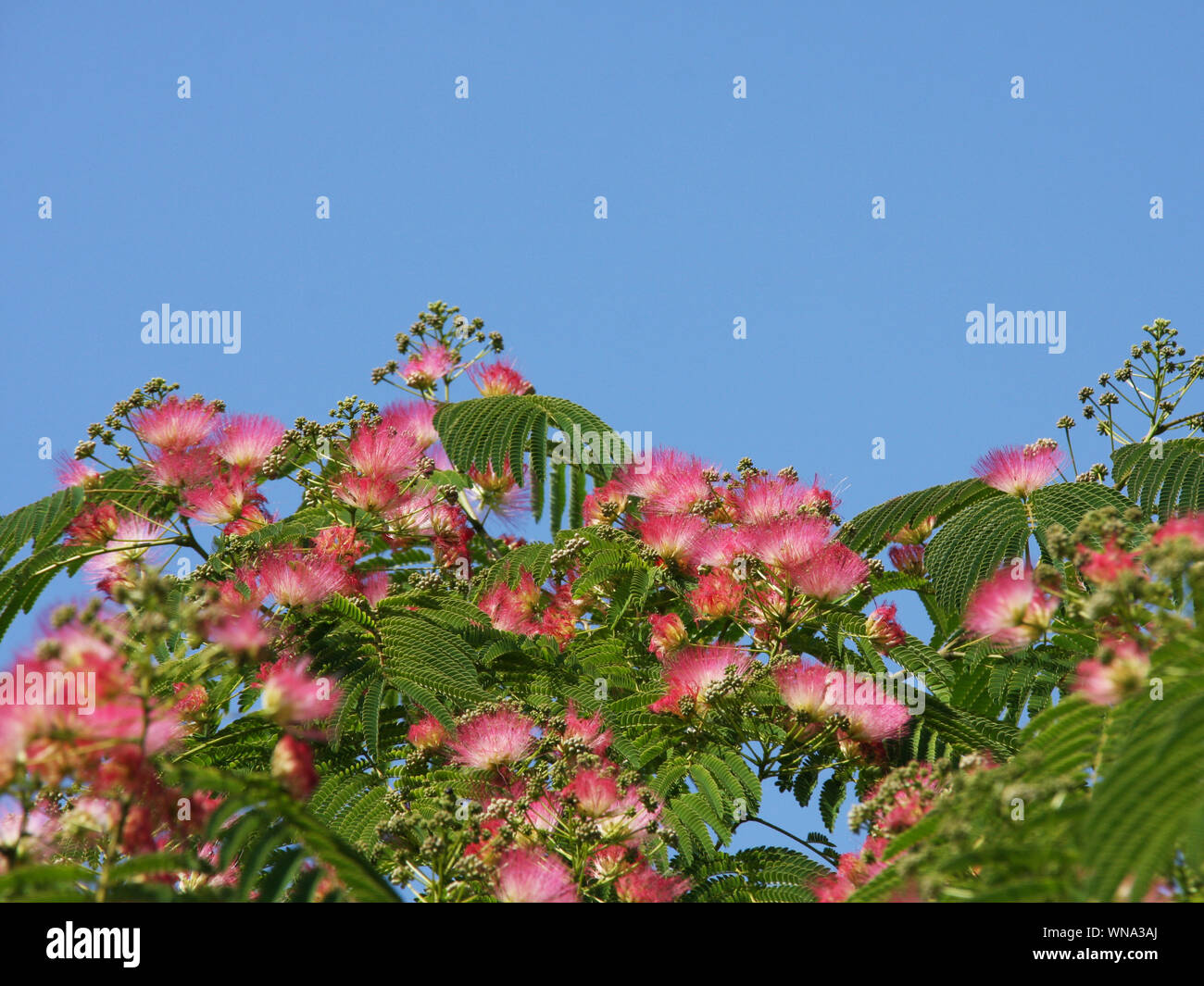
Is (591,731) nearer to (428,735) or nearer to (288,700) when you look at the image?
(428,735)

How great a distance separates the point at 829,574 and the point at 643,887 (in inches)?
62.8

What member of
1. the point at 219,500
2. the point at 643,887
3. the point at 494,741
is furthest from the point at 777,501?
the point at 219,500

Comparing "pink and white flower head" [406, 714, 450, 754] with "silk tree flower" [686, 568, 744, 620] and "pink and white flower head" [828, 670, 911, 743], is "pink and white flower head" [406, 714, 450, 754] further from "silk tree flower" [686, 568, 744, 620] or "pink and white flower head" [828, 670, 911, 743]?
"pink and white flower head" [828, 670, 911, 743]

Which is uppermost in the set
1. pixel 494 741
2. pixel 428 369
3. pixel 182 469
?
pixel 428 369

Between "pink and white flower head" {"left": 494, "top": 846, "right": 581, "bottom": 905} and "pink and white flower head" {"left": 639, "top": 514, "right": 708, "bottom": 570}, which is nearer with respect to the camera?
"pink and white flower head" {"left": 494, "top": 846, "right": 581, "bottom": 905}

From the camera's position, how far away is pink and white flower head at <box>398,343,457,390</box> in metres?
6.91

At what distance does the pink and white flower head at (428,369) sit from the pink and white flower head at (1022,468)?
2.78m

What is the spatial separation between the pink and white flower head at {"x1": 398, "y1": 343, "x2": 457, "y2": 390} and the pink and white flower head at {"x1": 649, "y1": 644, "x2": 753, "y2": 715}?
2435 mm

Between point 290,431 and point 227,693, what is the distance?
125 cm

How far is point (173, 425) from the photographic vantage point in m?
6.07

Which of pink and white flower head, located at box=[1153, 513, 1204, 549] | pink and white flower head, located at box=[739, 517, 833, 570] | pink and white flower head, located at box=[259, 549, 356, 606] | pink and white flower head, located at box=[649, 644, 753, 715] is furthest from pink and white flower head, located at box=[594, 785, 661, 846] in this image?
pink and white flower head, located at box=[1153, 513, 1204, 549]

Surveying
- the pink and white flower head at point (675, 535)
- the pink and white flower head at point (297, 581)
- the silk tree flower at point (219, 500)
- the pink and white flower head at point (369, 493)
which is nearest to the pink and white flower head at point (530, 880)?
the pink and white flower head at point (297, 581)

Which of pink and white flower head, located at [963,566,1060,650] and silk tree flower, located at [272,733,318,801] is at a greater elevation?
pink and white flower head, located at [963,566,1060,650]

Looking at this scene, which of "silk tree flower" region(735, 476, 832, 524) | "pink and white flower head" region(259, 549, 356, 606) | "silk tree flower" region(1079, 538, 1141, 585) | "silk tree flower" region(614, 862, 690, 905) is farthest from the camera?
"silk tree flower" region(735, 476, 832, 524)
